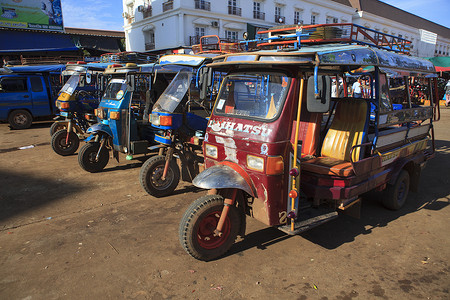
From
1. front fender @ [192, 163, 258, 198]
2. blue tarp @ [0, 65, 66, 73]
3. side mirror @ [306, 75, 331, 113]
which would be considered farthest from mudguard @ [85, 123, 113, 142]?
blue tarp @ [0, 65, 66, 73]

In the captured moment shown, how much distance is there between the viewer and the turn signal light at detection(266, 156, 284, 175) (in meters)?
3.22

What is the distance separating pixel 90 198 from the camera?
5367mm

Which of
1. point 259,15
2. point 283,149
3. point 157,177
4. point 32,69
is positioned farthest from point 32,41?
point 283,149

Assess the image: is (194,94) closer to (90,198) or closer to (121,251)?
(90,198)

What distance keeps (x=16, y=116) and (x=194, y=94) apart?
9501mm

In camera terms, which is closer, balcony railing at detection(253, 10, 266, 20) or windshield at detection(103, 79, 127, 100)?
windshield at detection(103, 79, 127, 100)

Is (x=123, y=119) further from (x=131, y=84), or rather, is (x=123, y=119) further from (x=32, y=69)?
(x=32, y=69)

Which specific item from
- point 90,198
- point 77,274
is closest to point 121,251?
point 77,274

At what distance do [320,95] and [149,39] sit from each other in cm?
3224

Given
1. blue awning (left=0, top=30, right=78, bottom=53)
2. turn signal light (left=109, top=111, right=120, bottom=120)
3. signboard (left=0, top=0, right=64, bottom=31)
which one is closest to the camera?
turn signal light (left=109, top=111, right=120, bottom=120)

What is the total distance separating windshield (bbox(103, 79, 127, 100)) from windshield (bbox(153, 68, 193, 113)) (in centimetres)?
134

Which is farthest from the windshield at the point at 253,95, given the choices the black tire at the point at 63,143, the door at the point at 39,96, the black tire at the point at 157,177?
the door at the point at 39,96

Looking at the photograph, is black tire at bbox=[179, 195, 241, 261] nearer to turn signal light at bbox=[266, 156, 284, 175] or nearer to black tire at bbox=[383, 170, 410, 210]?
turn signal light at bbox=[266, 156, 284, 175]

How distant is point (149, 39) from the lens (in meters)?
31.8
